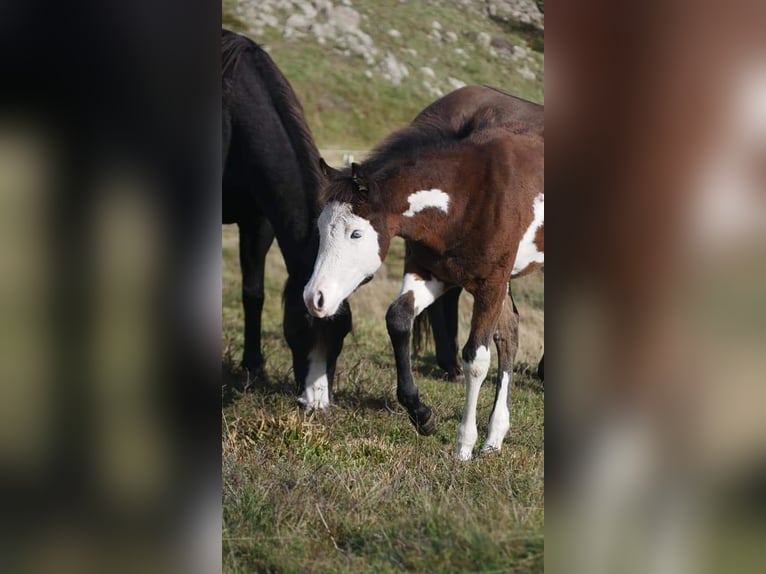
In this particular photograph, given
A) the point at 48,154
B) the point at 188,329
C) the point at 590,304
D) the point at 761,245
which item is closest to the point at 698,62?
the point at 761,245

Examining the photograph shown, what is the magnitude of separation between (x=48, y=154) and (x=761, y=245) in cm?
243

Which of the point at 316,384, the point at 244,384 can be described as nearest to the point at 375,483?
the point at 316,384

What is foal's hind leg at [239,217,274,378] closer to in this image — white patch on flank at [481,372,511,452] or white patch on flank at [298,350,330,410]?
white patch on flank at [298,350,330,410]

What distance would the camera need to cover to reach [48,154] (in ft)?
9.72

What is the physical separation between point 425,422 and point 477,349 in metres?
0.50

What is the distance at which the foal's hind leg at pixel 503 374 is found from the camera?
13.4ft

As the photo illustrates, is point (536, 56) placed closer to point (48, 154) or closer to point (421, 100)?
point (421, 100)

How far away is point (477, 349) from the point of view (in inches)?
159

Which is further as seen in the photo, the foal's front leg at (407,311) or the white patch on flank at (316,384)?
the white patch on flank at (316,384)

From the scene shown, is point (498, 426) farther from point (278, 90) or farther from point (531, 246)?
point (278, 90)

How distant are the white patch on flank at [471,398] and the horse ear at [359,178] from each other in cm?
88

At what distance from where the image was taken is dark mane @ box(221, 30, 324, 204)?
4.75 meters

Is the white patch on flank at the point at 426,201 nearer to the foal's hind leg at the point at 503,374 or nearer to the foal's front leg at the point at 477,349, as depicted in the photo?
the foal's front leg at the point at 477,349

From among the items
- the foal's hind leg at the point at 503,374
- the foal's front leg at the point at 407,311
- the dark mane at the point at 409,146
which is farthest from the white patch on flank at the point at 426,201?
the foal's hind leg at the point at 503,374
